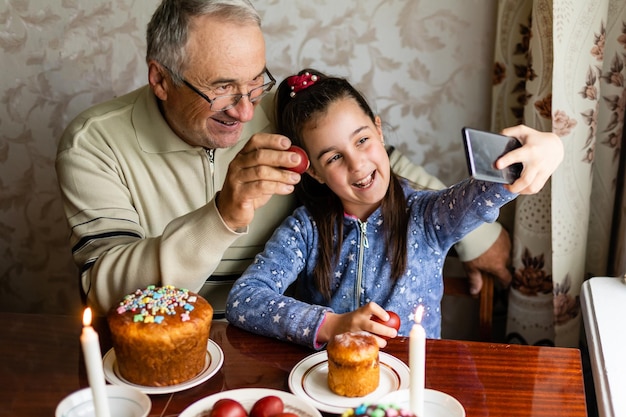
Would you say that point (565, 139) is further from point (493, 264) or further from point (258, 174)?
point (258, 174)

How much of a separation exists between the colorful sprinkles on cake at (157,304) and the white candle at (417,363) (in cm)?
46

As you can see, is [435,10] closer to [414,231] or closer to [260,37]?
[260,37]

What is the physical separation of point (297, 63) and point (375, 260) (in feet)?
2.43

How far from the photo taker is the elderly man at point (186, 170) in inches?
55.9

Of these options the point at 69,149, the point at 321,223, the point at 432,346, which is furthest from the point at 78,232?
the point at 432,346

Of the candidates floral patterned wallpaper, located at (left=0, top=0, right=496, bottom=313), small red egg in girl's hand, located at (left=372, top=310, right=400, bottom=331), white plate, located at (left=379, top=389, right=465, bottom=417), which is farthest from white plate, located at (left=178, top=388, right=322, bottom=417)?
floral patterned wallpaper, located at (left=0, top=0, right=496, bottom=313)

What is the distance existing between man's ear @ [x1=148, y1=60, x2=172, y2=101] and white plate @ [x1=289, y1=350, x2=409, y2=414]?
31.6 inches

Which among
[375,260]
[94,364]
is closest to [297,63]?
[375,260]

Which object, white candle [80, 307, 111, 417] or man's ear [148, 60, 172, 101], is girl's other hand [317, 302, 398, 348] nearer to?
white candle [80, 307, 111, 417]

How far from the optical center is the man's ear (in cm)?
166

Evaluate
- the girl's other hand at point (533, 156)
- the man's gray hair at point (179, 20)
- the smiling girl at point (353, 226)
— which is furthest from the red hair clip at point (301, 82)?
the girl's other hand at point (533, 156)

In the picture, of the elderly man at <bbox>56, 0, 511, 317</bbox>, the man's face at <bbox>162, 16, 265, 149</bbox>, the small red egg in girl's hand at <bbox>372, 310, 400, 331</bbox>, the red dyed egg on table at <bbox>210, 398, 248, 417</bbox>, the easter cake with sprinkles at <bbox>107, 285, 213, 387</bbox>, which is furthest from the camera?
the man's face at <bbox>162, 16, 265, 149</bbox>

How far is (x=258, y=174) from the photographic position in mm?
1319

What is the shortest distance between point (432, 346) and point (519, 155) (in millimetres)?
393
